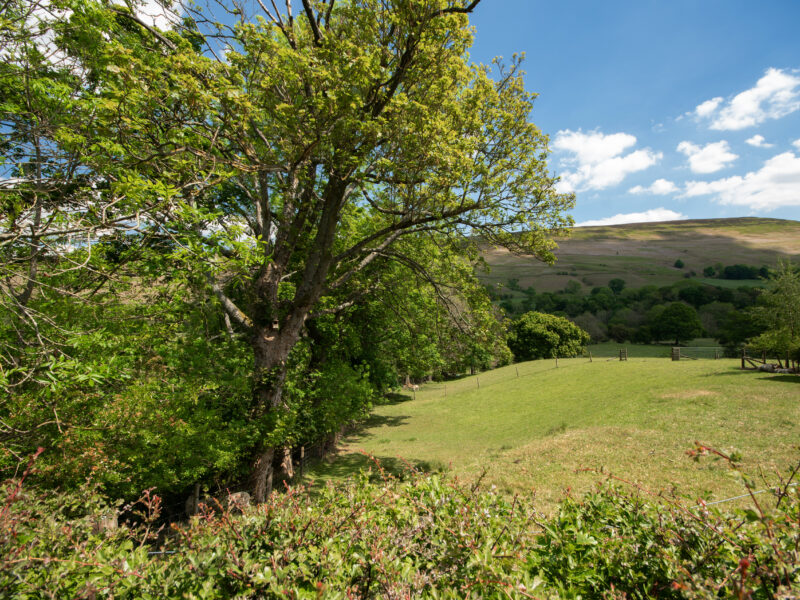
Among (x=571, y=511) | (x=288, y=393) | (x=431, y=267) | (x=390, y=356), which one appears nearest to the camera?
(x=571, y=511)

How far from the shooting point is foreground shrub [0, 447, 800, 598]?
238 cm

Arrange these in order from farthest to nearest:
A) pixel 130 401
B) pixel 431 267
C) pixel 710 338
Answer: pixel 710 338 → pixel 431 267 → pixel 130 401

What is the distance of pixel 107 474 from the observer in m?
7.21

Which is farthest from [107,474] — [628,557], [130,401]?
[628,557]

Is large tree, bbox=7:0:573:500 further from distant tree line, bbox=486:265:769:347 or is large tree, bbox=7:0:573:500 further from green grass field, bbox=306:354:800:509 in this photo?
distant tree line, bbox=486:265:769:347

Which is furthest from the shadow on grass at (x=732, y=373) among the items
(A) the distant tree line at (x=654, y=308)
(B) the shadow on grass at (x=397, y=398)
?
(A) the distant tree line at (x=654, y=308)

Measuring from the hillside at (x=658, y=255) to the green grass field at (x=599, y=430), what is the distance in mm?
78361

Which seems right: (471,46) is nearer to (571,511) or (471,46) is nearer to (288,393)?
(571,511)

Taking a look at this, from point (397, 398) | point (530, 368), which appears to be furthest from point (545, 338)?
point (397, 398)

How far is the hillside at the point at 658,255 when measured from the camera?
121 meters

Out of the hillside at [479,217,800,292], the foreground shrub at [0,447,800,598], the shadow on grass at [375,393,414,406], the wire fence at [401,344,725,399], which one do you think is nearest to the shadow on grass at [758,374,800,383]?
the wire fence at [401,344,725,399]

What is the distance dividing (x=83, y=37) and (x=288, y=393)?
10.8 m

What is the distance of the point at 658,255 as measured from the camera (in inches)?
5901

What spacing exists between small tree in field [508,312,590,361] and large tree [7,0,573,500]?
48718 mm
